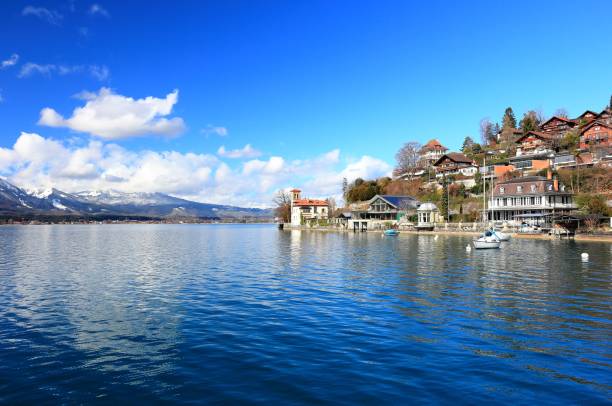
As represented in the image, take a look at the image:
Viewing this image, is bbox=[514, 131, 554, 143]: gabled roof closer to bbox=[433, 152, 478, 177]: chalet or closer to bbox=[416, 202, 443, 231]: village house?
bbox=[433, 152, 478, 177]: chalet

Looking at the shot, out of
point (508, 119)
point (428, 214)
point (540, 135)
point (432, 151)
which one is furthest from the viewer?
point (432, 151)

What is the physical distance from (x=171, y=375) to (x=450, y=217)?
4314 inches

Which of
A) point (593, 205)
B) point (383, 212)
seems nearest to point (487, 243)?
point (593, 205)

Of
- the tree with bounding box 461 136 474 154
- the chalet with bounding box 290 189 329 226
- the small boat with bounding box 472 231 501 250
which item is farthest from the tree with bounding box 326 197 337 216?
the small boat with bounding box 472 231 501 250

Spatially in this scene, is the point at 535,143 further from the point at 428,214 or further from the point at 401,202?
the point at 401,202

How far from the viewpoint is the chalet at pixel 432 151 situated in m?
159

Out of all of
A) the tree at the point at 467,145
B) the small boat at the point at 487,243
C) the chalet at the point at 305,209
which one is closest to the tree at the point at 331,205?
the chalet at the point at 305,209

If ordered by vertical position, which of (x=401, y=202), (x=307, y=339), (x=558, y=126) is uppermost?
(x=558, y=126)

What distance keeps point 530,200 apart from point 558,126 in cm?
5086

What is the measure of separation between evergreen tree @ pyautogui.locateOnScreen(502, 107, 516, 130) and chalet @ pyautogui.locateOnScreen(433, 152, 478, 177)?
27.4 meters

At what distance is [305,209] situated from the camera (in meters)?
166

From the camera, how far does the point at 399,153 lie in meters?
159

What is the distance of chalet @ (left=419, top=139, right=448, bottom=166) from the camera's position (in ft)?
521

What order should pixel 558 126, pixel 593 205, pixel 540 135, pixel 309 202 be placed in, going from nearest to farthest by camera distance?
pixel 593 205, pixel 540 135, pixel 558 126, pixel 309 202
